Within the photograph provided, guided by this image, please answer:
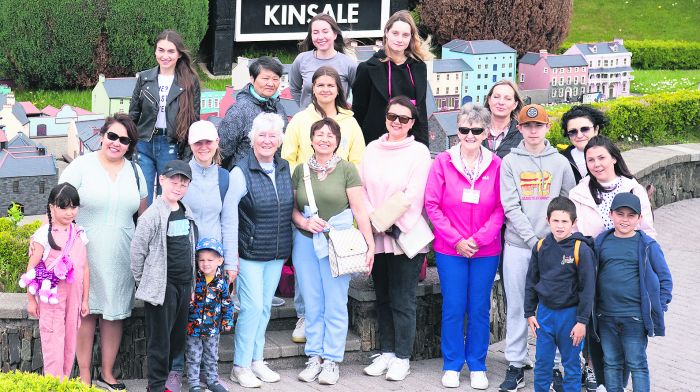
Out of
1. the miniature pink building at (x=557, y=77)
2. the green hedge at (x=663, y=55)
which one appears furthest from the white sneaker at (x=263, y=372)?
the green hedge at (x=663, y=55)

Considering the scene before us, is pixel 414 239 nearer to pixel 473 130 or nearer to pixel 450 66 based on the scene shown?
pixel 473 130

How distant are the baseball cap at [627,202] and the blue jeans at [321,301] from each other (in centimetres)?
173

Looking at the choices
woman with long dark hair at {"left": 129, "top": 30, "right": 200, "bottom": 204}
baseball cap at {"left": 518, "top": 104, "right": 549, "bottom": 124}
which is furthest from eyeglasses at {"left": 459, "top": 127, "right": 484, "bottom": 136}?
woman with long dark hair at {"left": 129, "top": 30, "right": 200, "bottom": 204}

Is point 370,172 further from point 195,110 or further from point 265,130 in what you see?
point 195,110

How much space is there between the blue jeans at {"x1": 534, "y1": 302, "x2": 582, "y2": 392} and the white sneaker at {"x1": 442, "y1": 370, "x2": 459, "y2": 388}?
23.5 inches

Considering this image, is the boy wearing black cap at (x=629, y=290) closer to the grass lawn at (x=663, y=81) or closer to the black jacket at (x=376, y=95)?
the black jacket at (x=376, y=95)

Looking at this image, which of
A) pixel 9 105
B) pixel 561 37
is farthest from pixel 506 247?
pixel 561 37

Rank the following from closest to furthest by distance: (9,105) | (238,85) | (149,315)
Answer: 1. (149,315)
2. (9,105)
3. (238,85)

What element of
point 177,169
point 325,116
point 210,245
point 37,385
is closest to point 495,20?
point 325,116

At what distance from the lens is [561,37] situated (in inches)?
659

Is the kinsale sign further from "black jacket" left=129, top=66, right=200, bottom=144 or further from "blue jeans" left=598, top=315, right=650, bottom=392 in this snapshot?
"blue jeans" left=598, top=315, right=650, bottom=392

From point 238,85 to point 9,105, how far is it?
2.62 meters

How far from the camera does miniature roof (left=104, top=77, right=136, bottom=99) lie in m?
10.3

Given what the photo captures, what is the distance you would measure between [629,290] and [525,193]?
3.00 feet
